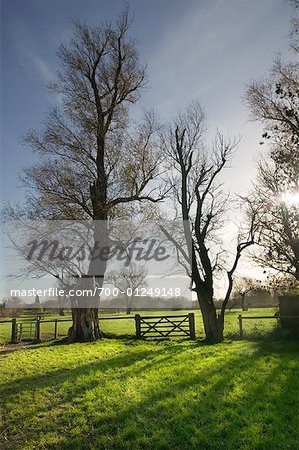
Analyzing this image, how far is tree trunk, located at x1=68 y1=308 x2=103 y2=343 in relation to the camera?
19000 mm

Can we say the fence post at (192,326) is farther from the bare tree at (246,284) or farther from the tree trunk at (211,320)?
the bare tree at (246,284)

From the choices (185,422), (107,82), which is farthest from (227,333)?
(107,82)

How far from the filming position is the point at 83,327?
19.1m

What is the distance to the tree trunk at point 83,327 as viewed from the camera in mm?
19000

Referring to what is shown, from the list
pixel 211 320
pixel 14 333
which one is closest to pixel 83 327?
pixel 14 333

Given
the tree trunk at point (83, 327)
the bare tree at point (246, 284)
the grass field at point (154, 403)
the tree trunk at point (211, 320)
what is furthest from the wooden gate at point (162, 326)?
the grass field at point (154, 403)

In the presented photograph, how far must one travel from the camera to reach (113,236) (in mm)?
20000

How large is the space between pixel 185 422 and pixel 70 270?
15080 millimetres

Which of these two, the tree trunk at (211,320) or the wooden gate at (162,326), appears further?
the wooden gate at (162,326)

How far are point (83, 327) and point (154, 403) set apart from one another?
12731mm

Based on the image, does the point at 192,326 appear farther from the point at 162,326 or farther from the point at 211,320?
the point at 211,320

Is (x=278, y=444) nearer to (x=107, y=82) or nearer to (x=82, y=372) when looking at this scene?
(x=82, y=372)

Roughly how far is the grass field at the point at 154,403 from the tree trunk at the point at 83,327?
671 cm

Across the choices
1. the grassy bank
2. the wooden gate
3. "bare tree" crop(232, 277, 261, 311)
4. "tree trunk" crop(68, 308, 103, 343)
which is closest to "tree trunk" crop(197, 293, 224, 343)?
the wooden gate
